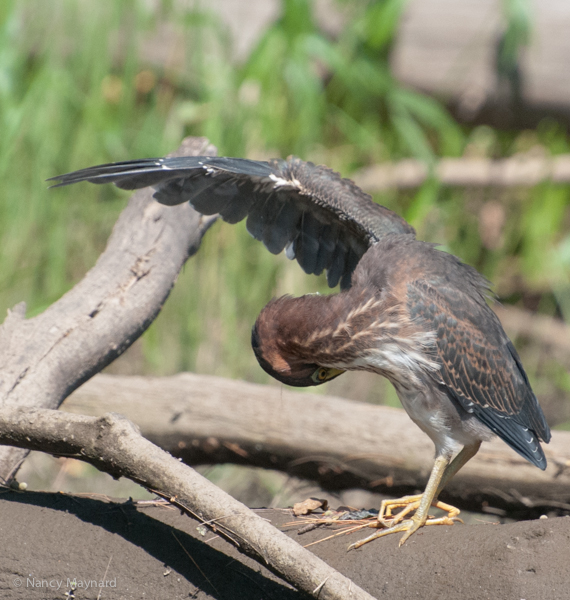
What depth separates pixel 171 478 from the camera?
2.02m

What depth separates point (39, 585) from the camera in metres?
2.18

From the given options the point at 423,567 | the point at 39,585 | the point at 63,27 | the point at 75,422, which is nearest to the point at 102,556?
the point at 39,585

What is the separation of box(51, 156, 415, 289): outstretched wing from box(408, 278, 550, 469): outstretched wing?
0.49 metres

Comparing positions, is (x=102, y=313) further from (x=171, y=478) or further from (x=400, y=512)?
(x=400, y=512)

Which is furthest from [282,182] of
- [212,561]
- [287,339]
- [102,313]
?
[212,561]

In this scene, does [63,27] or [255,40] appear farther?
[255,40]

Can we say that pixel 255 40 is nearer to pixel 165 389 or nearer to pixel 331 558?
pixel 165 389

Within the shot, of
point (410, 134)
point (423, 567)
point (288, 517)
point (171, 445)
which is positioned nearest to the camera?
point (423, 567)

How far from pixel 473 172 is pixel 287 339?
4134 mm

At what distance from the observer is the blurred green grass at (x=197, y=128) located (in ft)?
15.7

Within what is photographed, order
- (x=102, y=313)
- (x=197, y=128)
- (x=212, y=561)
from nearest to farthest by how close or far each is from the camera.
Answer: (x=212, y=561) → (x=102, y=313) → (x=197, y=128)

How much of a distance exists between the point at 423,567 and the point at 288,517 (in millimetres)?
590

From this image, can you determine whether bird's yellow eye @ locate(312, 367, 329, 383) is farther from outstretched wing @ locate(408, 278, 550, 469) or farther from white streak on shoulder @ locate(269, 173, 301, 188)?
white streak on shoulder @ locate(269, 173, 301, 188)

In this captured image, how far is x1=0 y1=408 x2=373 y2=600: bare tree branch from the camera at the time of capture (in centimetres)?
184
